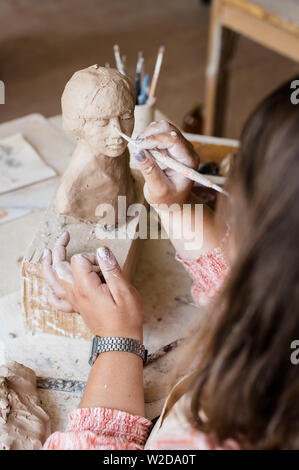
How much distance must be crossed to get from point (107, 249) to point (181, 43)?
268 centimetres

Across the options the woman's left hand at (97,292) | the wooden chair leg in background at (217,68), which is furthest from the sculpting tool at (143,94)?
the wooden chair leg in background at (217,68)

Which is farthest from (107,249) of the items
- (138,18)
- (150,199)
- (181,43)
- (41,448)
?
(138,18)

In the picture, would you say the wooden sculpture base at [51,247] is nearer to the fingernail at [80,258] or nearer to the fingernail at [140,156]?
the fingernail at [80,258]

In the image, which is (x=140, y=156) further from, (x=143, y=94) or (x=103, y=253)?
(x=143, y=94)

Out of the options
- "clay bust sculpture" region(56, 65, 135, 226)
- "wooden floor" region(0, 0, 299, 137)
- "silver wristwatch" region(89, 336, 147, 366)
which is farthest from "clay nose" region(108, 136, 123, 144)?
"wooden floor" region(0, 0, 299, 137)

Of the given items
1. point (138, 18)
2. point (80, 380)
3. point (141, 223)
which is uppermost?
point (138, 18)

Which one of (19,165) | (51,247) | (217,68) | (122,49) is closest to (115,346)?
(51,247)

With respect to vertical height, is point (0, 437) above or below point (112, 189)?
below

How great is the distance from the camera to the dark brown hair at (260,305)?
482mm

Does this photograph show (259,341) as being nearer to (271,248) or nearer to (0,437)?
(271,248)

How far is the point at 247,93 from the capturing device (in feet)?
9.43

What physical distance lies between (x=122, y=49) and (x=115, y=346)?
266 centimetres

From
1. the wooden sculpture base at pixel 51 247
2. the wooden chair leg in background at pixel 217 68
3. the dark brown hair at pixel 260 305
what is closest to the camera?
the dark brown hair at pixel 260 305

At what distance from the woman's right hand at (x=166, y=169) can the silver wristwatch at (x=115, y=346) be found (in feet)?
0.83
